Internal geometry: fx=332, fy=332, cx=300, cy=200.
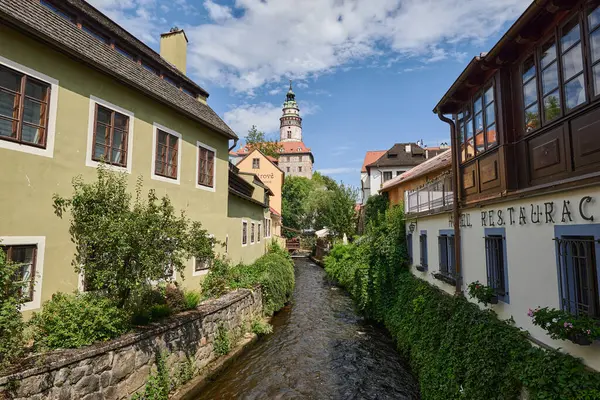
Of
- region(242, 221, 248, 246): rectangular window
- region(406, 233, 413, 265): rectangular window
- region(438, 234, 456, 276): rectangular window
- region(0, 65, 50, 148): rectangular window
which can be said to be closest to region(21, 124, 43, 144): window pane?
region(0, 65, 50, 148): rectangular window

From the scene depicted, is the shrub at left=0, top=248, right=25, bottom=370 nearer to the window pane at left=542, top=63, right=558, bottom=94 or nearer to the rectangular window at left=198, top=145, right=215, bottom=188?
the rectangular window at left=198, top=145, right=215, bottom=188

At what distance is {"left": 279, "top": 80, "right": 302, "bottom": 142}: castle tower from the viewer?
4279 inches

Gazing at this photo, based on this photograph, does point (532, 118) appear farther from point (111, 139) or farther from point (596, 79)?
point (111, 139)

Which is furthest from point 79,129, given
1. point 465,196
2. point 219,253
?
point 465,196

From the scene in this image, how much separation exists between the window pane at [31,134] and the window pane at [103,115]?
156cm

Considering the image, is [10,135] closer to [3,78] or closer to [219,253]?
[3,78]

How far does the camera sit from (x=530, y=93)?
6223 mm

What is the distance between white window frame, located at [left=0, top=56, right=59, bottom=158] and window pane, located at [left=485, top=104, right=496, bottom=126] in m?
9.53

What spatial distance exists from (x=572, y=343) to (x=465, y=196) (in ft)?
15.3

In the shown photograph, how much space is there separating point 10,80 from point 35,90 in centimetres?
50

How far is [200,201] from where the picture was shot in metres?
12.2

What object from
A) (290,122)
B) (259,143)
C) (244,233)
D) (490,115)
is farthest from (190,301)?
(290,122)

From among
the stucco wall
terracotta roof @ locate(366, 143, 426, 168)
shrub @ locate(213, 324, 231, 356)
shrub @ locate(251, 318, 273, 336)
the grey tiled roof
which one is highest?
terracotta roof @ locate(366, 143, 426, 168)

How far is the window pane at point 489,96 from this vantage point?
7.33 m
